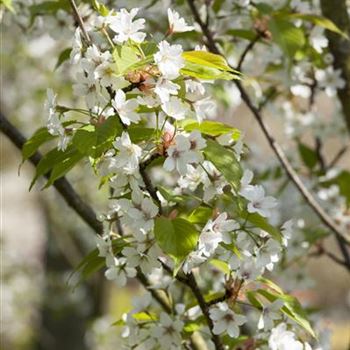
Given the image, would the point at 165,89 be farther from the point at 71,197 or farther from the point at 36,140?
the point at 71,197

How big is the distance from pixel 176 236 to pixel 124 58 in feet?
1.18

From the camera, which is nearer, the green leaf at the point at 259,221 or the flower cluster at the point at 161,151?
the flower cluster at the point at 161,151

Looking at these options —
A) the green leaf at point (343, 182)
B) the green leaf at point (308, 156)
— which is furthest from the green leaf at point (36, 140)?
the green leaf at point (308, 156)

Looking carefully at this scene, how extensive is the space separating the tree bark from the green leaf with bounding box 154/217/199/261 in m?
1.36

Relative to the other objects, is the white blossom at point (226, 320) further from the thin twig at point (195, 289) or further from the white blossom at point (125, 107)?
the white blossom at point (125, 107)

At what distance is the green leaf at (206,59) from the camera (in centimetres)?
160

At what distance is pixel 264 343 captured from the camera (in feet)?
6.56

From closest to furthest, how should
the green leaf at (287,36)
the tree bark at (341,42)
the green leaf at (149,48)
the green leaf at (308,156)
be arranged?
the green leaf at (149,48)
the green leaf at (287,36)
the tree bark at (341,42)
the green leaf at (308,156)

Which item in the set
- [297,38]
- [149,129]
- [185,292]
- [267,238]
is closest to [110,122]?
[149,129]

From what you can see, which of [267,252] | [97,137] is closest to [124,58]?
[97,137]

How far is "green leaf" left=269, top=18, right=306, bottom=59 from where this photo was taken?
2.31 metres

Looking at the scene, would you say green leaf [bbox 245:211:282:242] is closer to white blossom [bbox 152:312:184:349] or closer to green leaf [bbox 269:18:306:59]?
white blossom [bbox 152:312:184:349]

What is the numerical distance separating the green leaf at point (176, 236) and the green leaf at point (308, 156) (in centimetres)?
174

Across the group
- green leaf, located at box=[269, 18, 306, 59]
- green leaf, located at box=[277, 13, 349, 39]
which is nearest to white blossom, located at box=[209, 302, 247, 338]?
green leaf, located at box=[269, 18, 306, 59]
